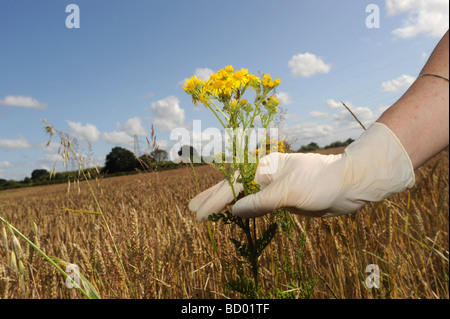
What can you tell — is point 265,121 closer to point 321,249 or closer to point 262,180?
point 262,180

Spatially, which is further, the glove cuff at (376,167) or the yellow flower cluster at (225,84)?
the glove cuff at (376,167)

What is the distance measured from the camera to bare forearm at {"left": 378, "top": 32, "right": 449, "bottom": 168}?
1.21 metres

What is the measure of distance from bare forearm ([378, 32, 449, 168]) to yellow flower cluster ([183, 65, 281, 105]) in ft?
1.92

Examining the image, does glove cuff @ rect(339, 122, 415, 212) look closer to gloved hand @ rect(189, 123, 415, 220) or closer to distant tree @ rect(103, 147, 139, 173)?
gloved hand @ rect(189, 123, 415, 220)

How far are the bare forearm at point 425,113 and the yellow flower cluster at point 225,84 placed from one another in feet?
1.92

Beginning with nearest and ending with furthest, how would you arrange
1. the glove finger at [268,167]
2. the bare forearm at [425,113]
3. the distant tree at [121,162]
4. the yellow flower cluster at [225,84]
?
1. the yellow flower cluster at [225,84]
2. the bare forearm at [425,113]
3. the glove finger at [268,167]
4. the distant tree at [121,162]

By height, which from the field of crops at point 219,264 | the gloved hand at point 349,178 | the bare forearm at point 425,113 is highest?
the bare forearm at point 425,113

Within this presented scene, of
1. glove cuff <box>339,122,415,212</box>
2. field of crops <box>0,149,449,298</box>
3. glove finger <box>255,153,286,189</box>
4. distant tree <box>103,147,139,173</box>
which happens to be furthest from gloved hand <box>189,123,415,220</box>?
distant tree <box>103,147,139,173</box>

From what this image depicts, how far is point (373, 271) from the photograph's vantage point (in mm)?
2143

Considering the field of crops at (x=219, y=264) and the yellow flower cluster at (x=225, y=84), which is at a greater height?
the yellow flower cluster at (x=225, y=84)

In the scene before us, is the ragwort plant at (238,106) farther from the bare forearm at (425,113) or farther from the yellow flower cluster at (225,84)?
the bare forearm at (425,113)

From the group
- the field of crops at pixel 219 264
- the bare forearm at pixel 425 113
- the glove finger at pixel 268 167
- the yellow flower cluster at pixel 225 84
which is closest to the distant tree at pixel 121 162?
the field of crops at pixel 219 264

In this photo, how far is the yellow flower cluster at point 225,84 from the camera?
107 cm
